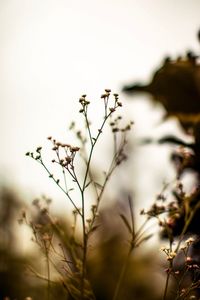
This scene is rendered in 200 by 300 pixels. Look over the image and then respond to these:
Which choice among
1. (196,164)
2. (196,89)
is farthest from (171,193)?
(196,89)

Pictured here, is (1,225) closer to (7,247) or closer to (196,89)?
(7,247)

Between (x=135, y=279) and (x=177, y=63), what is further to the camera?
(x=135, y=279)

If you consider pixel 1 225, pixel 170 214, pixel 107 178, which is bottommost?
pixel 170 214

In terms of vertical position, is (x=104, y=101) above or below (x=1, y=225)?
below

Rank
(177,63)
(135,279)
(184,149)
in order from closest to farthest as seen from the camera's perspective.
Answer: (184,149), (177,63), (135,279)

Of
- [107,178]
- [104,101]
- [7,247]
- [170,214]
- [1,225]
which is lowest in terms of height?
[170,214]

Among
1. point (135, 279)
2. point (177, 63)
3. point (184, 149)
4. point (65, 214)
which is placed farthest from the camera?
point (65, 214)

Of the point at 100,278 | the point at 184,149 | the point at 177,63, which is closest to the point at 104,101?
the point at 184,149

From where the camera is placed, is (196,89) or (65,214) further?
(65,214)

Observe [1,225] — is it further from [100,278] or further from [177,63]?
[177,63]
